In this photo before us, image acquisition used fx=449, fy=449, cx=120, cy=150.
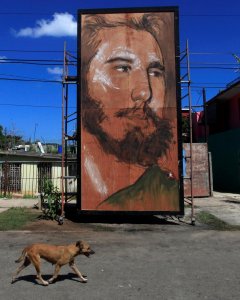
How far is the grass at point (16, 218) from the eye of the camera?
38.9 feet

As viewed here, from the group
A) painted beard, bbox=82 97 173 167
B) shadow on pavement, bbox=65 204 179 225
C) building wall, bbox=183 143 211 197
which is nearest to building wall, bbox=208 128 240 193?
building wall, bbox=183 143 211 197

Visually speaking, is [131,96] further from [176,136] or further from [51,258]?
[51,258]

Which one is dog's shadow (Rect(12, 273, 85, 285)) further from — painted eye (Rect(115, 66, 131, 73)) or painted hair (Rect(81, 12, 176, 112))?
painted eye (Rect(115, 66, 131, 73))

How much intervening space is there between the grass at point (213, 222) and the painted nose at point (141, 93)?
3829mm

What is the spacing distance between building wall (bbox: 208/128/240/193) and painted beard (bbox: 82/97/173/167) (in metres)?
13.3

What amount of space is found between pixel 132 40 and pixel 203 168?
9.21m

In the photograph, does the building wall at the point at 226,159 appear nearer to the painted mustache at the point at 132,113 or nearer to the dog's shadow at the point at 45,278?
the painted mustache at the point at 132,113

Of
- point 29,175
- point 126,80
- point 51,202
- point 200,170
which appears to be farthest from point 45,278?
point 29,175

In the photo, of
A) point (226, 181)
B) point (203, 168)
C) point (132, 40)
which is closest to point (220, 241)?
point (132, 40)

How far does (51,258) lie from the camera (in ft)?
20.0

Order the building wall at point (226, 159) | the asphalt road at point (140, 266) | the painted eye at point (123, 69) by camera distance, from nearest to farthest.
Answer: the asphalt road at point (140, 266), the painted eye at point (123, 69), the building wall at point (226, 159)

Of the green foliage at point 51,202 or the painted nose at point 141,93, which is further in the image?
the green foliage at point 51,202

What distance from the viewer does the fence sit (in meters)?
24.3

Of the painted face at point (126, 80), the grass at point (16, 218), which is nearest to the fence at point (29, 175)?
the grass at point (16, 218)
